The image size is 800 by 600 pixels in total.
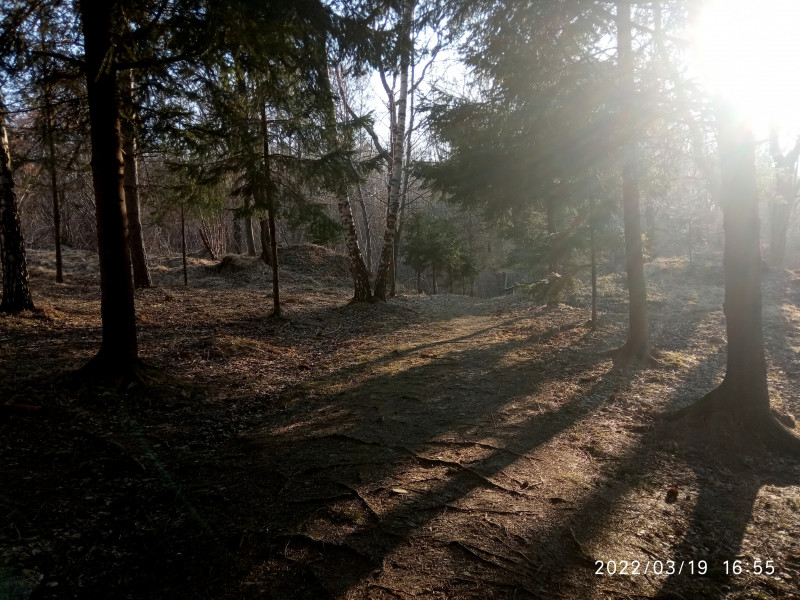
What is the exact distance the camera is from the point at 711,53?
16.9ft

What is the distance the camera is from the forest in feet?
Result: 10.1

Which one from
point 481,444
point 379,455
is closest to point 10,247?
point 379,455

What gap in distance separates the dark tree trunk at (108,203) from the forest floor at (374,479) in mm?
445

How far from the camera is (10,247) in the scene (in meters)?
9.21

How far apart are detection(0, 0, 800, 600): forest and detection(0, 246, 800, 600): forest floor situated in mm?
27

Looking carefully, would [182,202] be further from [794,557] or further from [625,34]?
[794,557]

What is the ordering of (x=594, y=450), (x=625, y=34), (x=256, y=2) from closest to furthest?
(x=594, y=450), (x=256, y=2), (x=625, y=34)

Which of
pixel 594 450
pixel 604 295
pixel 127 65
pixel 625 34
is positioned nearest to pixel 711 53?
pixel 625 34

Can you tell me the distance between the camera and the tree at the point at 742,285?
5.20 metres

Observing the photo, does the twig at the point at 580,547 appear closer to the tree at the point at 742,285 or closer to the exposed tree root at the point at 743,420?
the exposed tree root at the point at 743,420

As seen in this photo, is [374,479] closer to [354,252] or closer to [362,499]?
[362,499]

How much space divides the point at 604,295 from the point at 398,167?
8.29m
